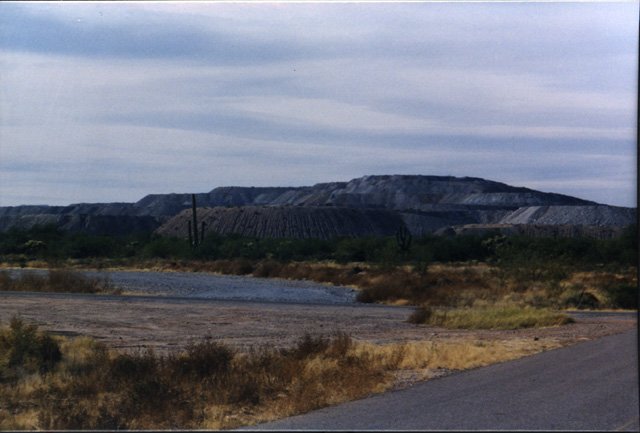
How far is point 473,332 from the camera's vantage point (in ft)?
102

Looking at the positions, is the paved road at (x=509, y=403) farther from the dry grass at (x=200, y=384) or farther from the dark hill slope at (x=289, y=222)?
the dark hill slope at (x=289, y=222)

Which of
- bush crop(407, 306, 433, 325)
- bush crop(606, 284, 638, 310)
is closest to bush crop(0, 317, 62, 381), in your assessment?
bush crop(407, 306, 433, 325)

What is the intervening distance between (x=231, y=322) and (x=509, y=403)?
21.0 meters

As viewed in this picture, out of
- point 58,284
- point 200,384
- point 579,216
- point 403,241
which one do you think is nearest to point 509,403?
point 200,384

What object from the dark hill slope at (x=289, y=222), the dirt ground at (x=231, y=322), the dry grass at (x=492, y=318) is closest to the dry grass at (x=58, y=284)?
the dirt ground at (x=231, y=322)

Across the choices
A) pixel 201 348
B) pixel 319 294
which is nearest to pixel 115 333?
pixel 201 348

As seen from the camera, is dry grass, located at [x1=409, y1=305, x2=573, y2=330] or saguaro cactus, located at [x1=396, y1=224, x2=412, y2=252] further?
saguaro cactus, located at [x1=396, y1=224, x2=412, y2=252]

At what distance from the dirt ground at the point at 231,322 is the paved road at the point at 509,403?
782 centimetres

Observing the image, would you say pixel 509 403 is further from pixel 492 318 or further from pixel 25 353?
pixel 492 318

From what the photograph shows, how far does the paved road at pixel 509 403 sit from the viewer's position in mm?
12719

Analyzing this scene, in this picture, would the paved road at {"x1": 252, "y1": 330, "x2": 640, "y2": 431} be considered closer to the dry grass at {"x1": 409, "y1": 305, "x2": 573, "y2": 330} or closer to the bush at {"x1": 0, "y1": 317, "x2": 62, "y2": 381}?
the bush at {"x1": 0, "y1": 317, "x2": 62, "y2": 381}

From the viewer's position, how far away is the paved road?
12719 mm

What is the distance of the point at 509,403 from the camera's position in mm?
14477

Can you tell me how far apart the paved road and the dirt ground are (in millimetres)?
7822
